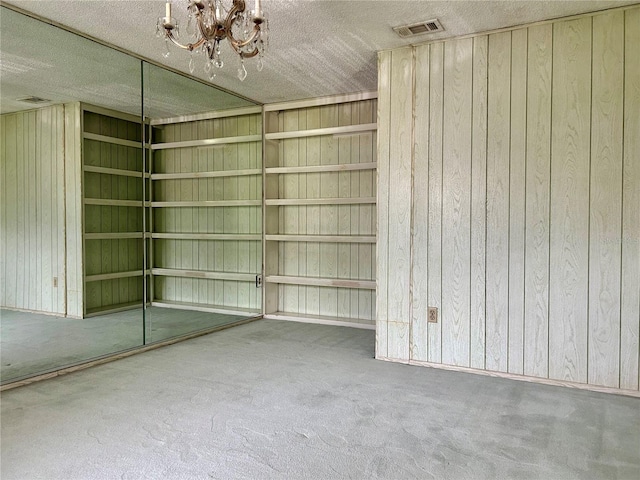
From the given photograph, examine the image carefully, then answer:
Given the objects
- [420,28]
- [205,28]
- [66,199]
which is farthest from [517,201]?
[66,199]

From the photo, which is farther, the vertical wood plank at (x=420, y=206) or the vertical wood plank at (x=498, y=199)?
the vertical wood plank at (x=420, y=206)

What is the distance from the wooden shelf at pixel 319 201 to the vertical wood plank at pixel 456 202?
4.52 feet

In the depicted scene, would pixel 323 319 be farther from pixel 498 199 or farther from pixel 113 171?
pixel 113 171

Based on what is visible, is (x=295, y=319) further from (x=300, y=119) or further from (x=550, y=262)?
(x=550, y=262)

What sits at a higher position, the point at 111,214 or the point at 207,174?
the point at 207,174

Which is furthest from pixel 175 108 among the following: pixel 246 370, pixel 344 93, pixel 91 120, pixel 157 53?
pixel 246 370

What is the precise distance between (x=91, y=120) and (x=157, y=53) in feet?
2.55

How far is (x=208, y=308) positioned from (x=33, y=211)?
193 centimetres

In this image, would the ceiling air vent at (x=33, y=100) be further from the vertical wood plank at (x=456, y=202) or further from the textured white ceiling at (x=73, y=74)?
the vertical wood plank at (x=456, y=202)

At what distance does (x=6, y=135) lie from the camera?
298 centimetres

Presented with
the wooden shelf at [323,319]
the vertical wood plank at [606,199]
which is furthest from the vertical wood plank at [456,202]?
the wooden shelf at [323,319]

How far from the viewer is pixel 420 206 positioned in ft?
11.7

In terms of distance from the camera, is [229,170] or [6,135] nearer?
[6,135]

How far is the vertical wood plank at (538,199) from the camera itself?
3.15m
